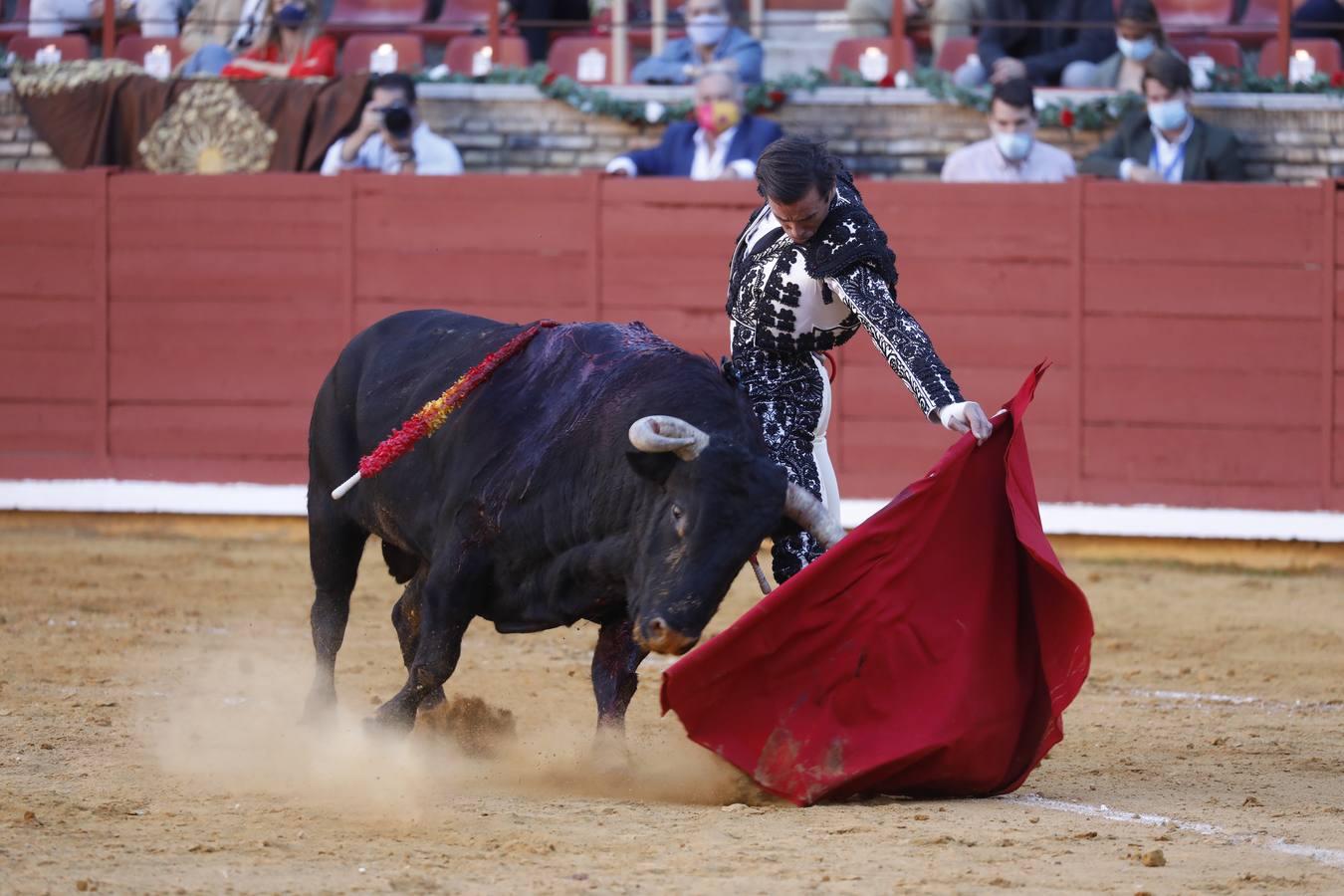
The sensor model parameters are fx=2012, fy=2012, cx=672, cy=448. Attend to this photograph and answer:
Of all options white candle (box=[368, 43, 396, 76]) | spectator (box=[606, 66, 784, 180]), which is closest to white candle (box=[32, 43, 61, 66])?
white candle (box=[368, 43, 396, 76])

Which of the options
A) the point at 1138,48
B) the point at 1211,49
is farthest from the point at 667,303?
the point at 1211,49

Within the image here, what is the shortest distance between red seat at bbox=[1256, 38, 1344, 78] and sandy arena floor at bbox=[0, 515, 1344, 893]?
276 centimetres

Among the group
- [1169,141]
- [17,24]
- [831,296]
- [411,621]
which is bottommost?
[411,621]

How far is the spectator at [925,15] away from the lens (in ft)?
28.1

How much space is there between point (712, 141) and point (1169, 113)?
173 centimetres

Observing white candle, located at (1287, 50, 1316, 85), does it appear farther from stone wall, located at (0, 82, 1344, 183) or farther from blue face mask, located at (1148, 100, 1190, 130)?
blue face mask, located at (1148, 100, 1190, 130)

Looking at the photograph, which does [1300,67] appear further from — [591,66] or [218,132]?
[218,132]

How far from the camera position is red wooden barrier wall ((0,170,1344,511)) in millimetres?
7340

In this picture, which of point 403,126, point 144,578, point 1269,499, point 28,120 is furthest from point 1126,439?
point 28,120

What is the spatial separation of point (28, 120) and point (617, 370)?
591 cm

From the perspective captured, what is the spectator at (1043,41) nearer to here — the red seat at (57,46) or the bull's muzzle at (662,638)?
the red seat at (57,46)

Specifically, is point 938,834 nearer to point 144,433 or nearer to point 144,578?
point 144,578

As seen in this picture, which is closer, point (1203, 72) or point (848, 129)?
point (1203, 72)

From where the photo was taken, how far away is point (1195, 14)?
336 inches
